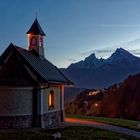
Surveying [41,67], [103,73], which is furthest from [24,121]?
[103,73]

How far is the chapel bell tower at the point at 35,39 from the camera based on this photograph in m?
29.1

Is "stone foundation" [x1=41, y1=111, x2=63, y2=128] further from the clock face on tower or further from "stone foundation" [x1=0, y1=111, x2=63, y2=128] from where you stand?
the clock face on tower

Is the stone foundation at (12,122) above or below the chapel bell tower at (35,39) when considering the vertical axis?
below

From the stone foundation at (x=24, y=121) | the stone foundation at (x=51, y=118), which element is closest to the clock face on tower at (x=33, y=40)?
the stone foundation at (x=51, y=118)

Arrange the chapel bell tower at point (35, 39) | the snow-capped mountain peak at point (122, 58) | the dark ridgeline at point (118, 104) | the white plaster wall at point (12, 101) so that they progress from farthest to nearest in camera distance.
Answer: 1. the snow-capped mountain peak at point (122, 58)
2. the dark ridgeline at point (118, 104)
3. the chapel bell tower at point (35, 39)
4. the white plaster wall at point (12, 101)

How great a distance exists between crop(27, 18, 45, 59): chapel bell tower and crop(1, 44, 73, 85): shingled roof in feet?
3.22

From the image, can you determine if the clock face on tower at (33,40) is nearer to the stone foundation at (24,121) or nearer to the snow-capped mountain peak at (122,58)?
the stone foundation at (24,121)

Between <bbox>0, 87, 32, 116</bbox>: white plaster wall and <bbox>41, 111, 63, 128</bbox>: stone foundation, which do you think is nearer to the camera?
<bbox>0, 87, 32, 116</bbox>: white plaster wall

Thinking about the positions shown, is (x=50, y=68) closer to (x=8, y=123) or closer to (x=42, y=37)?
(x=42, y=37)

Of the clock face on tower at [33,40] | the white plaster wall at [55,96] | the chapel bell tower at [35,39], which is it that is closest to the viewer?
the white plaster wall at [55,96]

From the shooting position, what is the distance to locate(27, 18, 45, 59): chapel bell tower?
2909 cm

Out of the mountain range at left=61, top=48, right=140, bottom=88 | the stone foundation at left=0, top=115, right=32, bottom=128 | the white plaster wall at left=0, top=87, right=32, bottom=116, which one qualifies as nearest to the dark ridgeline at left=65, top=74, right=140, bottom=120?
the mountain range at left=61, top=48, right=140, bottom=88

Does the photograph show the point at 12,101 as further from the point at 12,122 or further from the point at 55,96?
the point at 55,96

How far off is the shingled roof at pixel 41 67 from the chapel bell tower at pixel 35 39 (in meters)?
0.98
